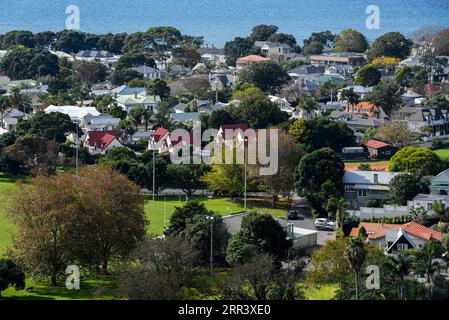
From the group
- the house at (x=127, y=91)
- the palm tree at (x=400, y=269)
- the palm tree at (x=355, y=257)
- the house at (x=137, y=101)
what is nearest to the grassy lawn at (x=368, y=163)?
the house at (x=137, y=101)

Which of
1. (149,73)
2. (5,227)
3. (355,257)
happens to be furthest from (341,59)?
(355,257)

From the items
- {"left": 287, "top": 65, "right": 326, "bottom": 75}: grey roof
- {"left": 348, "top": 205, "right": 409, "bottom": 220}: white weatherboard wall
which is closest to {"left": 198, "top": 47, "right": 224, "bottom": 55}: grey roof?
{"left": 287, "top": 65, "right": 326, "bottom": 75}: grey roof

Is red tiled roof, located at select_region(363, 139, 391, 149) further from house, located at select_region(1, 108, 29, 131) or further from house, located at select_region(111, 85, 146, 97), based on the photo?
house, located at select_region(111, 85, 146, 97)

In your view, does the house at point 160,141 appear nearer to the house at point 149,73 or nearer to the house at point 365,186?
the house at point 365,186

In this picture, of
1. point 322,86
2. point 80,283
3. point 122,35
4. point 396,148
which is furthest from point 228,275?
point 122,35

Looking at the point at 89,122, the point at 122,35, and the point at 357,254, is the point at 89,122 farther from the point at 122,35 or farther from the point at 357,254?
the point at 122,35

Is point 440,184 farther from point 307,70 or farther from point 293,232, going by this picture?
point 307,70

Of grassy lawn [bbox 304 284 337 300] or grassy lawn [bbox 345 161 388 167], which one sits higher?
grassy lawn [bbox 345 161 388 167]
